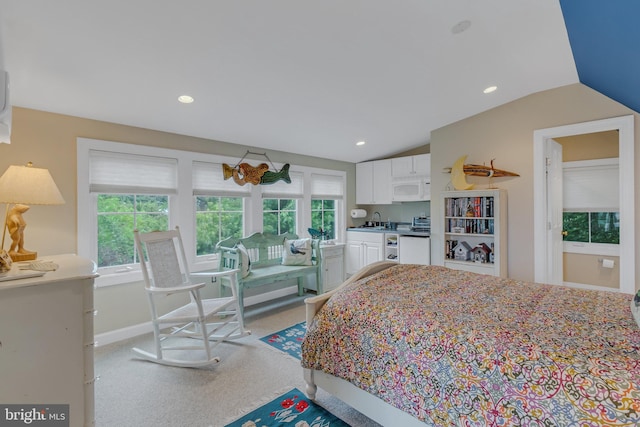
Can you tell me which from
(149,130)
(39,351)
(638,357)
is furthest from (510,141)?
(39,351)

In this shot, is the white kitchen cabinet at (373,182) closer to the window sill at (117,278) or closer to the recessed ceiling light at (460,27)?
the recessed ceiling light at (460,27)

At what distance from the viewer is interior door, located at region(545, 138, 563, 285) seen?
3.50 m

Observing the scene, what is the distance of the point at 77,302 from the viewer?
5.01 feet

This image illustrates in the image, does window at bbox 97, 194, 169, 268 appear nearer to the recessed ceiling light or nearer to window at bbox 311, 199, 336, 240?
window at bbox 311, 199, 336, 240

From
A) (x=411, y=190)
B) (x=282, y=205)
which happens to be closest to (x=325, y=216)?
(x=282, y=205)

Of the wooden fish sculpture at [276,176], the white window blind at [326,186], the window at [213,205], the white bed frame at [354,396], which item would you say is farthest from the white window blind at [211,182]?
the white bed frame at [354,396]

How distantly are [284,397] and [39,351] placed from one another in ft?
4.63

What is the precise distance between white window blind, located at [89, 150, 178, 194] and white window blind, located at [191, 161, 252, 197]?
0.80ft

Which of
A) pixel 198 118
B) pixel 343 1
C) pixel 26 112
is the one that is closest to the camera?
pixel 343 1

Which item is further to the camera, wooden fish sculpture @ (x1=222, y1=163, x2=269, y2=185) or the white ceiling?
wooden fish sculpture @ (x1=222, y1=163, x2=269, y2=185)

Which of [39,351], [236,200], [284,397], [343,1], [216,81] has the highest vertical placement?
[343,1]

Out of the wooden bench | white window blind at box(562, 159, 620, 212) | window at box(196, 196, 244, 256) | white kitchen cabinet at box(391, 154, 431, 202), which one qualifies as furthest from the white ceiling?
white window blind at box(562, 159, 620, 212)

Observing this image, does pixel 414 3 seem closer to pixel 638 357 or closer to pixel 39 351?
pixel 638 357

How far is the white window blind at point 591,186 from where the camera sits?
13.3ft
